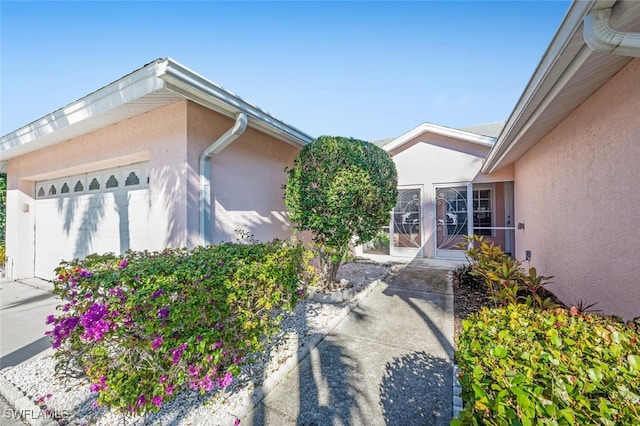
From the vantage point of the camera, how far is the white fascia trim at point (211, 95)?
325 cm

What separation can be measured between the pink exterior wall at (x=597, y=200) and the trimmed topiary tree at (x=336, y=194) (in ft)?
9.44

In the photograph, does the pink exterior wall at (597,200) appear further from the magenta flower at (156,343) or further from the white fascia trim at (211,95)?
the white fascia trim at (211,95)

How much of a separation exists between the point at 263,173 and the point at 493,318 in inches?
194

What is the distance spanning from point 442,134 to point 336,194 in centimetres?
592

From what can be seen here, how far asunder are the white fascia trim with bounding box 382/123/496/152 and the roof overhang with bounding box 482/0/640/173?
347cm

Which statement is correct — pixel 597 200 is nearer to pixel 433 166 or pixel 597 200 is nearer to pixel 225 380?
pixel 225 380

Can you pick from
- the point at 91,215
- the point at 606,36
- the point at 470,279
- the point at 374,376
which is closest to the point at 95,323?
the point at 374,376

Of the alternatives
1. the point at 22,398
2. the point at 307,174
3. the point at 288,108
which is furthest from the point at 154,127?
the point at 288,108

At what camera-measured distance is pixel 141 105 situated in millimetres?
4137


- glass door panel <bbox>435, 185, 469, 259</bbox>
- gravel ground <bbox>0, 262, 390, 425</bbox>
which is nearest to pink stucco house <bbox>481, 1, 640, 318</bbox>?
glass door panel <bbox>435, 185, 469, 259</bbox>

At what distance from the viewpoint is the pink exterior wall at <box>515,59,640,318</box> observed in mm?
2695

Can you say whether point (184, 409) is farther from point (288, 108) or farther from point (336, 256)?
point (288, 108)

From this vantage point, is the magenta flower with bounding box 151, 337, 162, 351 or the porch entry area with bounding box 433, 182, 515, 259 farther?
the porch entry area with bounding box 433, 182, 515, 259

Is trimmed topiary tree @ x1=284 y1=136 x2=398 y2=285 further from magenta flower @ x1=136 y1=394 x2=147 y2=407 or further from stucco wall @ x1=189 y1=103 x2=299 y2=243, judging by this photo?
magenta flower @ x1=136 y1=394 x2=147 y2=407
